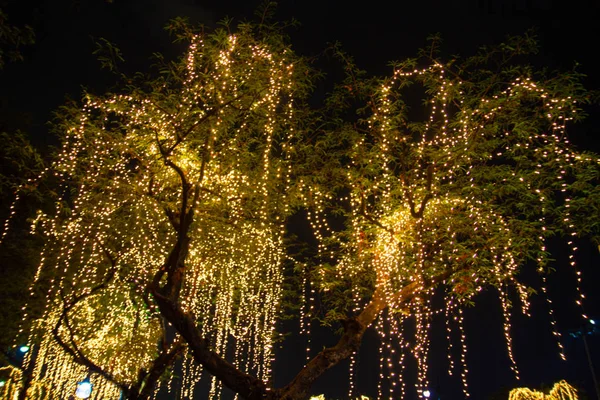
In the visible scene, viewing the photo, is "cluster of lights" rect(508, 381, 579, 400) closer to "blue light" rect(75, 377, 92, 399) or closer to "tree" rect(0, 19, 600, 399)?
"tree" rect(0, 19, 600, 399)

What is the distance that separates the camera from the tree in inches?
229

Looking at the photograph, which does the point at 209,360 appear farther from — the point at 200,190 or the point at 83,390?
the point at 83,390

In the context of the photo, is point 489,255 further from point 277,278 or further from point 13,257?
point 13,257

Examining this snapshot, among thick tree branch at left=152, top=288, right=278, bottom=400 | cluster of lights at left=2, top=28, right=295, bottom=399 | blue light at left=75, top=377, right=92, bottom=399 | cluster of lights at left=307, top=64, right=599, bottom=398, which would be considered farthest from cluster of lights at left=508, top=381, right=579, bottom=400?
blue light at left=75, top=377, right=92, bottom=399

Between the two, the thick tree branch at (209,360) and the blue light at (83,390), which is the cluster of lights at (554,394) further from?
the blue light at (83,390)

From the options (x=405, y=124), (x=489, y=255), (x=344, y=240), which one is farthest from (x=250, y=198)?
(x=489, y=255)

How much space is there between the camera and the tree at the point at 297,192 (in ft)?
19.1

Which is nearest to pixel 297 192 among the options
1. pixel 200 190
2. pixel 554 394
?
pixel 200 190

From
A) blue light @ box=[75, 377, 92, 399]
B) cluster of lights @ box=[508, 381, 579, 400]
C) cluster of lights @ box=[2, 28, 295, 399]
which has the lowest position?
blue light @ box=[75, 377, 92, 399]

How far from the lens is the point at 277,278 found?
758 centimetres

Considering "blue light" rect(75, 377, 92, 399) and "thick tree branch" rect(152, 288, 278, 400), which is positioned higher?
"thick tree branch" rect(152, 288, 278, 400)

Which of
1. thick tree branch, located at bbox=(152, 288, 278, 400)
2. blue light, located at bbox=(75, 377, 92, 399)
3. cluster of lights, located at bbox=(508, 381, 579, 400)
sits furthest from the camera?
blue light, located at bbox=(75, 377, 92, 399)

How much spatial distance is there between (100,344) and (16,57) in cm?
770

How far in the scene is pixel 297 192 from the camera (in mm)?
7340
